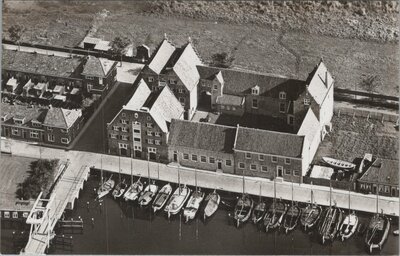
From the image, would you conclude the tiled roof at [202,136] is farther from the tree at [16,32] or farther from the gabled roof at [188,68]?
the tree at [16,32]

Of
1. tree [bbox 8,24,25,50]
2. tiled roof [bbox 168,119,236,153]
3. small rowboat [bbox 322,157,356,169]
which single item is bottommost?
small rowboat [bbox 322,157,356,169]

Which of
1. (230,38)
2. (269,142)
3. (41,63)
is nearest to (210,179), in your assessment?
(269,142)

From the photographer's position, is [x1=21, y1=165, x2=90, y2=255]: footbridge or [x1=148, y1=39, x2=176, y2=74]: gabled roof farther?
[x1=148, y1=39, x2=176, y2=74]: gabled roof

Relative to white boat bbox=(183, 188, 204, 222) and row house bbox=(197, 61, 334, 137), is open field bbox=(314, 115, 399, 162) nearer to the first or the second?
row house bbox=(197, 61, 334, 137)

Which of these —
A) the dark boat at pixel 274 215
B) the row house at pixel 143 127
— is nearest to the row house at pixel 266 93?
the row house at pixel 143 127

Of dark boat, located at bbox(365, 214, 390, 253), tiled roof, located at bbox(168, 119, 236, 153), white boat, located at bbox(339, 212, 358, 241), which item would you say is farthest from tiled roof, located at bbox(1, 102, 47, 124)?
dark boat, located at bbox(365, 214, 390, 253)
